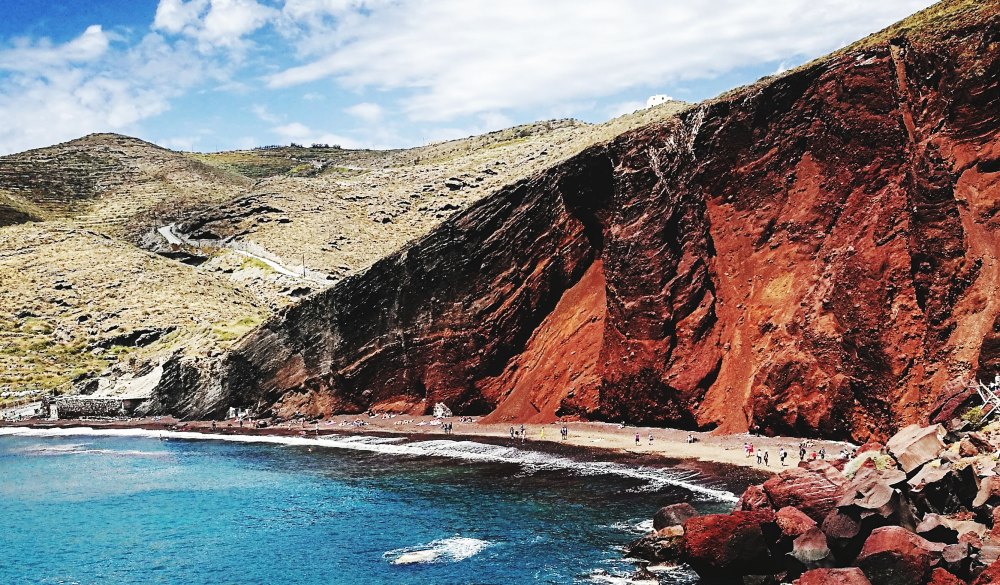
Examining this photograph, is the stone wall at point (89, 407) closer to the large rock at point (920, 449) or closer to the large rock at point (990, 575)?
the large rock at point (920, 449)

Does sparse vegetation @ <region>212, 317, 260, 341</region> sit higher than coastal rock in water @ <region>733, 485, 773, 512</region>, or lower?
higher

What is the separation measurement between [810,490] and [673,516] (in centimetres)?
640

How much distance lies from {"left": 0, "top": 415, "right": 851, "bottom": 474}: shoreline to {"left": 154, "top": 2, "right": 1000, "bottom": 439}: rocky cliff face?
1.71 meters

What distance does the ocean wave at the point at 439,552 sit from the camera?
3616 centimetres

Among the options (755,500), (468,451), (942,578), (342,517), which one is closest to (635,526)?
(755,500)

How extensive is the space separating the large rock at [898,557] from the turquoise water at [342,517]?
7534 mm

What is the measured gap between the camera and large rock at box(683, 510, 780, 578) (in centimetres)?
3062

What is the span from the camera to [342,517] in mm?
45906

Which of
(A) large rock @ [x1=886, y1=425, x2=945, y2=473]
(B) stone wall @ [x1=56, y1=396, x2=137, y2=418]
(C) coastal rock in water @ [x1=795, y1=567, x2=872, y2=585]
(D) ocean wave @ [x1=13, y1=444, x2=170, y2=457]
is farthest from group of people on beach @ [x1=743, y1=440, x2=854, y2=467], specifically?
(B) stone wall @ [x1=56, y1=396, x2=137, y2=418]

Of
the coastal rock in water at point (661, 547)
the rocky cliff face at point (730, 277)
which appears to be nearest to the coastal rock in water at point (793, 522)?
the coastal rock in water at point (661, 547)

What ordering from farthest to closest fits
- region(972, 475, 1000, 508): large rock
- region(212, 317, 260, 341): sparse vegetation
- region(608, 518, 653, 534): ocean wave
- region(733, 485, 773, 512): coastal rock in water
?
region(212, 317, 260, 341): sparse vegetation, region(608, 518, 653, 534): ocean wave, region(733, 485, 773, 512): coastal rock in water, region(972, 475, 1000, 508): large rock

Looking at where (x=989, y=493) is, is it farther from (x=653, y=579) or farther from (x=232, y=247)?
(x=232, y=247)

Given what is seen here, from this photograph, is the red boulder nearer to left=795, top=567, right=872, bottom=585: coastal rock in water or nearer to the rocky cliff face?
left=795, top=567, right=872, bottom=585: coastal rock in water

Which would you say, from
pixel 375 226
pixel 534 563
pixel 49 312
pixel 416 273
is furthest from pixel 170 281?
pixel 534 563
